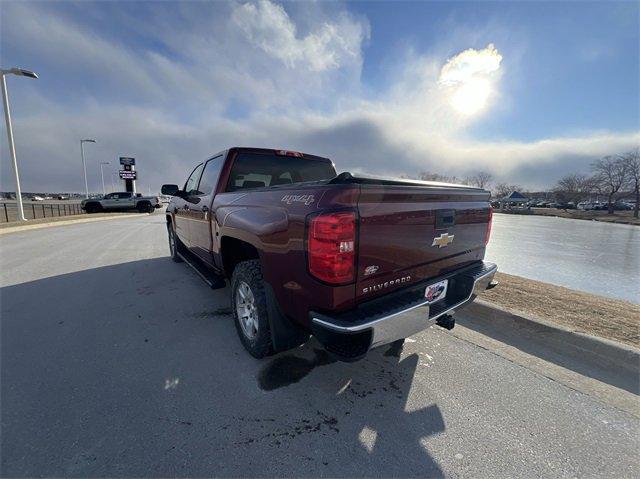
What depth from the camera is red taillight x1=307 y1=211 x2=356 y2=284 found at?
186 cm

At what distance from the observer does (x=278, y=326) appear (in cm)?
242

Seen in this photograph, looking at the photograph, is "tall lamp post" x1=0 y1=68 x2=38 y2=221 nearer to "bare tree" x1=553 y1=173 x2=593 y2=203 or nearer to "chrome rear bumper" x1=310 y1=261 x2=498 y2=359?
"chrome rear bumper" x1=310 y1=261 x2=498 y2=359

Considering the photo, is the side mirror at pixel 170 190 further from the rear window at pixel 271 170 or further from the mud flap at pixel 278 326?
the mud flap at pixel 278 326

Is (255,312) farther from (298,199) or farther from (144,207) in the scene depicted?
(144,207)

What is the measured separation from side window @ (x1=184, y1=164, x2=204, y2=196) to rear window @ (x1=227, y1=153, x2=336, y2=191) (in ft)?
4.07

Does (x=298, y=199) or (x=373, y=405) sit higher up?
(x=298, y=199)

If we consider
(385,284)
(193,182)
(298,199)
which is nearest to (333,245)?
(298,199)

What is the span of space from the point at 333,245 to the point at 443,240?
121cm

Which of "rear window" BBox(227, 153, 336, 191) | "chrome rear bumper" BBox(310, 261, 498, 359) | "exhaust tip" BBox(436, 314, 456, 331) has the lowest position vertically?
"exhaust tip" BBox(436, 314, 456, 331)

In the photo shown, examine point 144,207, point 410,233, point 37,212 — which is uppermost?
point 410,233

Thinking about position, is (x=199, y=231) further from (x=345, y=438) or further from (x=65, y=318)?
(x=345, y=438)

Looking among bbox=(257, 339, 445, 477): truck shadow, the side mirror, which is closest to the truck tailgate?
bbox=(257, 339, 445, 477): truck shadow

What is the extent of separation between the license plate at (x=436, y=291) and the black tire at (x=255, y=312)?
1.35 metres

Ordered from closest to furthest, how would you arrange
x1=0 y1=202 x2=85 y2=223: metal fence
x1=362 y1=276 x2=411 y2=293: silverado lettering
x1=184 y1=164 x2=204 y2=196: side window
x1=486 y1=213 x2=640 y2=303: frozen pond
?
x1=362 y1=276 x2=411 y2=293: silverado lettering < x1=184 y1=164 x2=204 y2=196: side window < x1=486 y1=213 x2=640 y2=303: frozen pond < x1=0 y1=202 x2=85 y2=223: metal fence
